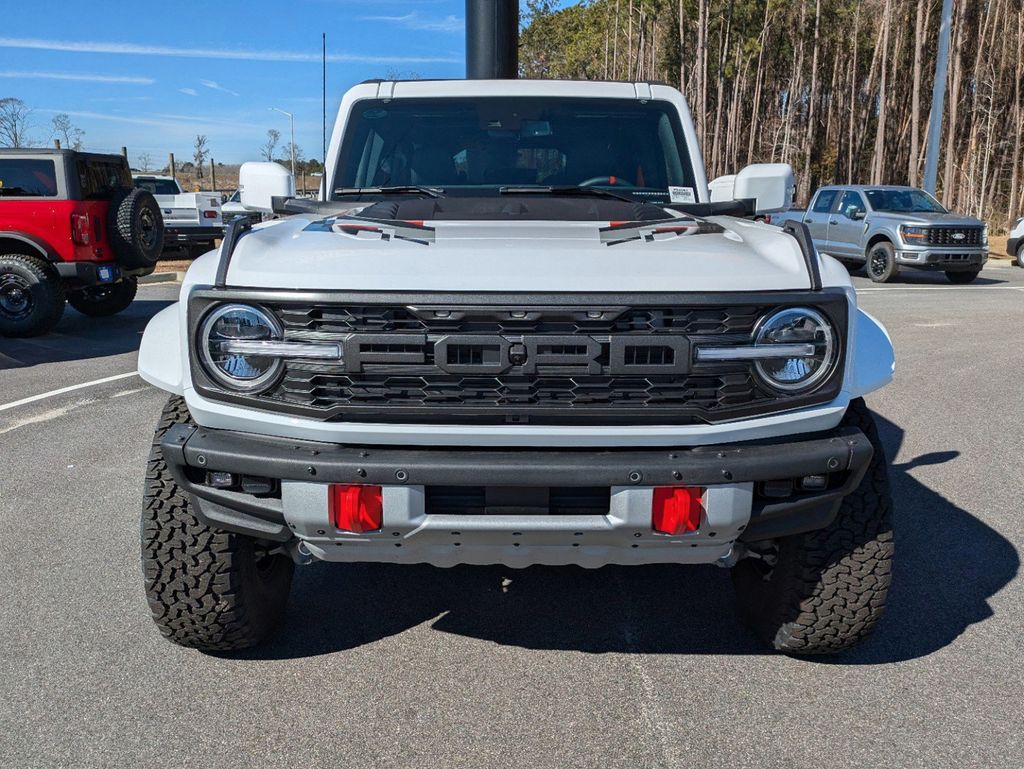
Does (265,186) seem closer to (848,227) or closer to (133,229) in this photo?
(133,229)

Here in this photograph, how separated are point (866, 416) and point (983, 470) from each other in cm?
293

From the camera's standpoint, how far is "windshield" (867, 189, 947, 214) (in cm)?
1742

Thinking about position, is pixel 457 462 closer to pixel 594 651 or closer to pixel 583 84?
pixel 594 651

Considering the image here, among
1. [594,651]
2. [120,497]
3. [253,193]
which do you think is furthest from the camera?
[120,497]

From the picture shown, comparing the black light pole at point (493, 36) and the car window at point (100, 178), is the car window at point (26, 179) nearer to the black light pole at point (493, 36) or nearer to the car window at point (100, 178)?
the car window at point (100, 178)

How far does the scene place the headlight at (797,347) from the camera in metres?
2.61

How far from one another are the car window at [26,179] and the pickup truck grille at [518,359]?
8.84m

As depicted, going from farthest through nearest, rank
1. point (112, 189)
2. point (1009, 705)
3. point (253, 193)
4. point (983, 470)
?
point (112, 189)
point (983, 470)
point (253, 193)
point (1009, 705)

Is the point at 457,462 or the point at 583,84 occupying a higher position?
the point at 583,84

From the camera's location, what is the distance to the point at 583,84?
14.9 ft

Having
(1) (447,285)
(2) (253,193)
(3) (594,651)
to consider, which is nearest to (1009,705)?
(3) (594,651)

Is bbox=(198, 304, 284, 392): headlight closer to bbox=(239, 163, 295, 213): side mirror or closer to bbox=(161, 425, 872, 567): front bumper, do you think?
bbox=(161, 425, 872, 567): front bumper

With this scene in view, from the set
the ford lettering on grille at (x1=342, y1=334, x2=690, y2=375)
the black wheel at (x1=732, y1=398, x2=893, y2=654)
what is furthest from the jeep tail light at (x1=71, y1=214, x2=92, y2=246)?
the black wheel at (x1=732, y1=398, x2=893, y2=654)

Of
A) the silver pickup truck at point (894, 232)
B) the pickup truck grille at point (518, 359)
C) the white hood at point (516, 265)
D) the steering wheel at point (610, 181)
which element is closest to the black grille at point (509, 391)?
the pickup truck grille at point (518, 359)
